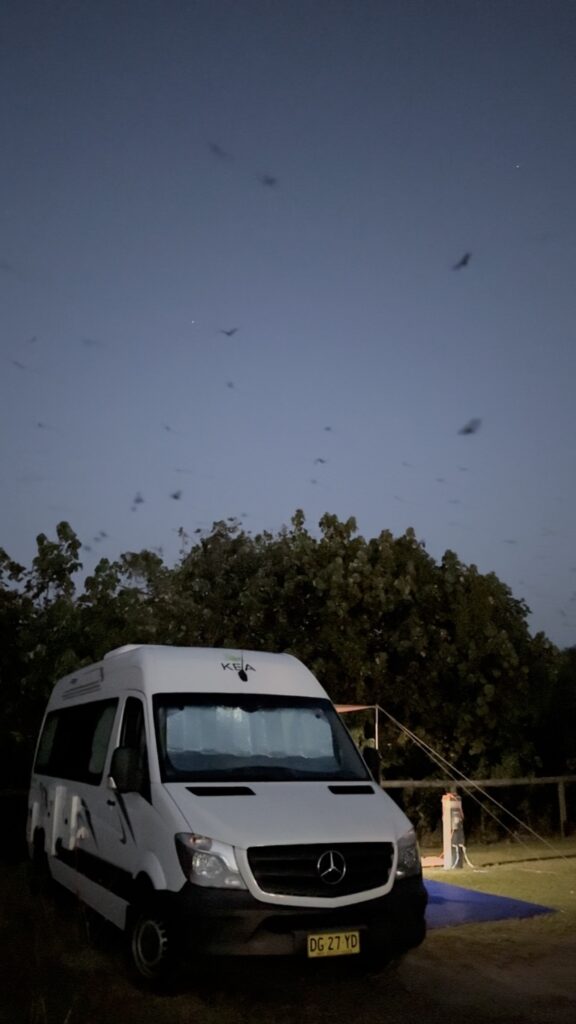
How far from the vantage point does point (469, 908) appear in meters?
10.2

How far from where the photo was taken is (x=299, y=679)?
27.6 ft

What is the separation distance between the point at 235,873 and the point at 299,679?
93.0 inches

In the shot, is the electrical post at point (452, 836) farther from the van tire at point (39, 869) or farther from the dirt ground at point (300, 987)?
the van tire at point (39, 869)

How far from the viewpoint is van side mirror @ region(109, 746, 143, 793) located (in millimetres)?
6949

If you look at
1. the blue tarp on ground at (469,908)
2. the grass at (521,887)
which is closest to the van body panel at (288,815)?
the grass at (521,887)

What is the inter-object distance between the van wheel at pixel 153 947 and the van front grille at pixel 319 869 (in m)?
0.69

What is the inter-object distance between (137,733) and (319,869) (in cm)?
188

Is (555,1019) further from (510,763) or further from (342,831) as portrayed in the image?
(510,763)

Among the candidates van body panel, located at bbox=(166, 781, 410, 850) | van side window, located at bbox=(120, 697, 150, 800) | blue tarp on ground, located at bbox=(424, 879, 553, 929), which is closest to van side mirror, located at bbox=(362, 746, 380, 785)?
van body panel, located at bbox=(166, 781, 410, 850)

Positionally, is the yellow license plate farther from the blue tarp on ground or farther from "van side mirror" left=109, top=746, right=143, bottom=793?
the blue tarp on ground

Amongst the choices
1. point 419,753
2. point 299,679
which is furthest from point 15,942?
point 419,753

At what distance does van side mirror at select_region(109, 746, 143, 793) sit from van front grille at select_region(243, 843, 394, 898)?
1.12 metres

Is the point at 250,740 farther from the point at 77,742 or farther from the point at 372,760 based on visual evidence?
the point at 77,742

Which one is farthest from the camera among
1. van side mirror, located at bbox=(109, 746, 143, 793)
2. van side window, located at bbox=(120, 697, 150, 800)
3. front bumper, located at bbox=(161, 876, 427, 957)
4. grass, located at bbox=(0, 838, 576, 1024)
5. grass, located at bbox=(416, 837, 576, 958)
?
grass, located at bbox=(416, 837, 576, 958)
